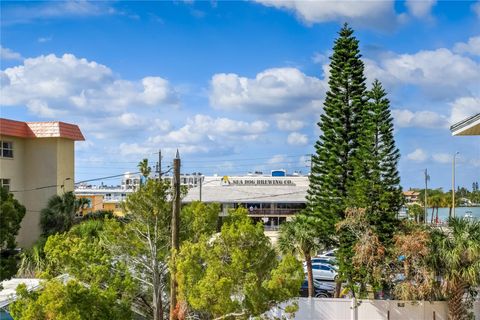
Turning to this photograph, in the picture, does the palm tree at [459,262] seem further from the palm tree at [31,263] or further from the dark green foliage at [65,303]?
the palm tree at [31,263]

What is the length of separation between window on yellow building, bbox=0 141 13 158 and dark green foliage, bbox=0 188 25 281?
1346 centimetres

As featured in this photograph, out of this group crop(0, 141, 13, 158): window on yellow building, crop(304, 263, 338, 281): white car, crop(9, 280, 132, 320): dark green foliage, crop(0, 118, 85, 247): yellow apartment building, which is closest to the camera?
crop(9, 280, 132, 320): dark green foliage

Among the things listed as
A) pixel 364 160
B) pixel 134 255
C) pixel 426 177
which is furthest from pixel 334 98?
pixel 426 177

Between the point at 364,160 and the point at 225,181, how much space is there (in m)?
45.7

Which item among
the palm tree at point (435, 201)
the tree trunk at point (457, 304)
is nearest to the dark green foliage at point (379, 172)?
the tree trunk at point (457, 304)

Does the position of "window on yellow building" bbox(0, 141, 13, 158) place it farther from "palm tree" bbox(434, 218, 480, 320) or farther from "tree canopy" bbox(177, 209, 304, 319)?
"palm tree" bbox(434, 218, 480, 320)

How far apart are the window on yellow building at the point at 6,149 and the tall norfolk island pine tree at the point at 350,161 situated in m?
14.2

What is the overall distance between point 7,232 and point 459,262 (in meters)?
12.5

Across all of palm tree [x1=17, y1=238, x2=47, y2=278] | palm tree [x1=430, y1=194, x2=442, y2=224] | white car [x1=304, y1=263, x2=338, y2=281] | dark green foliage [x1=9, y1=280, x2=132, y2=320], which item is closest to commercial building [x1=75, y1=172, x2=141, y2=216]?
palm tree [x1=17, y1=238, x2=47, y2=278]

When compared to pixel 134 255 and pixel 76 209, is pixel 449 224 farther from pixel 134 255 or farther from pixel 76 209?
pixel 76 209

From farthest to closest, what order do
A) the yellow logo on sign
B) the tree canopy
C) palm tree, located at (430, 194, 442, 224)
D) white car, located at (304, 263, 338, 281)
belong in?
palm tree, located at (430, 194, 442, 224), the yellow logo on sign, white car, located at (304, 263, 338, 281), the tree canopy

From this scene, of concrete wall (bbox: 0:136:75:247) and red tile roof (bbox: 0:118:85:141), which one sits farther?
concrete wall (bbox: 0:136:75:247)

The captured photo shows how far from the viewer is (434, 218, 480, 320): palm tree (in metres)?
17.7

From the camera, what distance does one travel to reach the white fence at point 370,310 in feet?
60.9
